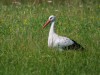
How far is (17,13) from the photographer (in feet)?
46.2

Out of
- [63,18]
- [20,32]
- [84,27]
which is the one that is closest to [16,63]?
[20,32]

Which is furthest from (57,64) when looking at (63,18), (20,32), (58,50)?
(63,18)

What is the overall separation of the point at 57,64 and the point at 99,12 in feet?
21.6

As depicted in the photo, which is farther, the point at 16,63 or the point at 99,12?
the point at 99,12

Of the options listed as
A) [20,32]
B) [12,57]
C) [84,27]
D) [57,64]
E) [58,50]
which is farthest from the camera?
[84,27]

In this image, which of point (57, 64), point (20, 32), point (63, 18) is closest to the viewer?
point (57, 64)

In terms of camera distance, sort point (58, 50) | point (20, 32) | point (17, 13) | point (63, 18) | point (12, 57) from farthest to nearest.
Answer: point (17, 13), point (63, 18), point (20, 32), point (58, 50), point (12, 57)

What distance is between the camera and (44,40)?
1038cm

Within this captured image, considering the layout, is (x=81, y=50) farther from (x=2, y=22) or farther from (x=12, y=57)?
(x=2, y=22)

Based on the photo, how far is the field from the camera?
8.01 metres

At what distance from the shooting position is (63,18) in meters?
13.1

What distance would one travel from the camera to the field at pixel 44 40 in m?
8.01

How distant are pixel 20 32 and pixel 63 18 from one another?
222 cm

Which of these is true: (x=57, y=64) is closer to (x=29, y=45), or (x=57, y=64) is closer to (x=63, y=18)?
(x=29, y=45)
